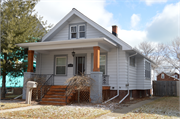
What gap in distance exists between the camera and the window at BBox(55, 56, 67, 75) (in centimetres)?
1559

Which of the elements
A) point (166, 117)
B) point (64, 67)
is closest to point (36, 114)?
point (166, 117)

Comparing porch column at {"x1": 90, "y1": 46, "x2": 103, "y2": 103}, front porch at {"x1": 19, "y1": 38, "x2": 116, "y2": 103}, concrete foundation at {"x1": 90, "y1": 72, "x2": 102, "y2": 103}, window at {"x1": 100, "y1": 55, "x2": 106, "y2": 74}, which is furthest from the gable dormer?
concrete foundation at {"x1": 90, "y1": 72, "x2": 102, "y2": 103}

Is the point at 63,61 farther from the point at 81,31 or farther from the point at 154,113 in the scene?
the point at 154,113

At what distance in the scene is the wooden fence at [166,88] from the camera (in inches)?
840

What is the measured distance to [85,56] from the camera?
15.0m

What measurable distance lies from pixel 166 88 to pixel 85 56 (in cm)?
1175

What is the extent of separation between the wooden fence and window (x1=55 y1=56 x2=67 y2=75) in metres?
12.0

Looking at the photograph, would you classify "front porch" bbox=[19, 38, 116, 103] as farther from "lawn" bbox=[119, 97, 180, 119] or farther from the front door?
"lawn" bbox=[119, 97, 180, 119]

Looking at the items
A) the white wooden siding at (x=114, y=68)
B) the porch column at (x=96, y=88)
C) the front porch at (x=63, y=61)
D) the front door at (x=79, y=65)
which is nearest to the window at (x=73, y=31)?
the front porch at (x=63, y=61)

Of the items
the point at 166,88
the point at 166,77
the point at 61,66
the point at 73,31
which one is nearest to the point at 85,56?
the point at 61,66

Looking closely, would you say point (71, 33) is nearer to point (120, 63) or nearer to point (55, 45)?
point (55, 45)

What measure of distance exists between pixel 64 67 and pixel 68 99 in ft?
14.3

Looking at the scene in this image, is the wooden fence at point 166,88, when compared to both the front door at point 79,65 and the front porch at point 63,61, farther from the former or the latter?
the front door at point 79,65

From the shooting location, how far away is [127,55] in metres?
14.8
